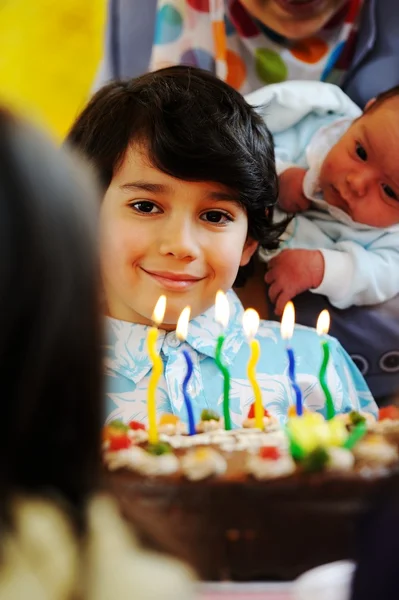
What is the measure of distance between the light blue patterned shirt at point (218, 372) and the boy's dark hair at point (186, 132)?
19 centimetres

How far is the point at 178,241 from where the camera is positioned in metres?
1.08

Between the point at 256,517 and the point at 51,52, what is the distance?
2.88 feet

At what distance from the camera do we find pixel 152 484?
81cm

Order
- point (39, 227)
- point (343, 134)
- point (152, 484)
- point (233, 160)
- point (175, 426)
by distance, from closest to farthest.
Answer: point (39, 227), point (152, 484), point (175, 426), point (233, 160), point (343, 134)

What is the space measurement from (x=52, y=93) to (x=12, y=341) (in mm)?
880

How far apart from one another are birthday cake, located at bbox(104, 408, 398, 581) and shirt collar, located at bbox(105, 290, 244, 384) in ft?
0.87

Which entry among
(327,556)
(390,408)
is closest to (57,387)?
(327,556)

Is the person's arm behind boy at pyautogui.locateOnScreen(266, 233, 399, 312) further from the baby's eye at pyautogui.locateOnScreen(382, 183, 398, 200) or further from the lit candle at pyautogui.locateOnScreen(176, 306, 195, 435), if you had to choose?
the lit candle at pyautogui.locateOnScreen(176, 306, 195, 435)

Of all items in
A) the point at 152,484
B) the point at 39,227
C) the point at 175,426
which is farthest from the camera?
the point at 175,426

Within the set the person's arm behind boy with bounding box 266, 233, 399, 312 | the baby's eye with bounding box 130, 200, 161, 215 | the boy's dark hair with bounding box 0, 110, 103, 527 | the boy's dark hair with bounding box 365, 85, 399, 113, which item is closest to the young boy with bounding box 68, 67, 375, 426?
the baby's eye with bounding box 130, 200, 161, 215

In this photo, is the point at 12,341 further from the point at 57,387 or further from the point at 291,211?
the point at 291,211

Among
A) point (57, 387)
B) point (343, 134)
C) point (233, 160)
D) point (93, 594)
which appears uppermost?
point (343, 134)

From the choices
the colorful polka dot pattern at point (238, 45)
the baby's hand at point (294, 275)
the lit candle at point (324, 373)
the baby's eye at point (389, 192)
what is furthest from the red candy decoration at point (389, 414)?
the colorful polka dot pattern at point (238, 45)

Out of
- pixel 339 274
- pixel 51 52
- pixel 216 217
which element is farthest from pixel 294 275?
pixel 51 52
